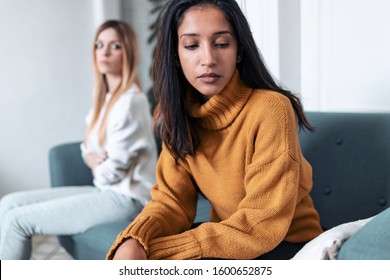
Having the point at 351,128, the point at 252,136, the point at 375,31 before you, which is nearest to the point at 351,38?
the point at 375,31

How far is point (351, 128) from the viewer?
137 cm

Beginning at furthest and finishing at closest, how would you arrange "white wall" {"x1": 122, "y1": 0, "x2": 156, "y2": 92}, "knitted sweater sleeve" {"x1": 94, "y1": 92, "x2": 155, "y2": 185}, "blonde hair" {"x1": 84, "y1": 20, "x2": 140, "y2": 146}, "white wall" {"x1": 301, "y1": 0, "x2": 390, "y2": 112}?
1. "white wall" {"x1": 122, "y1": 0, "x2": 156, "y2": 92}
2. "blonde hair" {"x1": 84, "y1": 20, "x2": 140, "y2": 146}
3. "knitted sweater sleeve" {"x1": 94, "y1": 92, "x2": 155, "y2": 185}
4. "white wall" {"x1": 301, "y1": 0, "x2": 390, "y2": 112}

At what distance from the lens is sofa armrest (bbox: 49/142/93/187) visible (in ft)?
7.05

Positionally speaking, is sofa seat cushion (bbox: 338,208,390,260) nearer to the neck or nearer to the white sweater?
the white sweater

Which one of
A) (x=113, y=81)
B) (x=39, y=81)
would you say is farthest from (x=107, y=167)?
(x=39, y=81)

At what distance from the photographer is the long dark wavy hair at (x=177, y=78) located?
3.46 ft

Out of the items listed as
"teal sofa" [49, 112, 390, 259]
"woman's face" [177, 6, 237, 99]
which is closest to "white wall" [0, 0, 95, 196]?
"teal sofa" [49, 112, 390, 259]

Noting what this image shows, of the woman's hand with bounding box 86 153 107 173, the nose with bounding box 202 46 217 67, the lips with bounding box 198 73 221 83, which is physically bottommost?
the woman's hand with bounding box 86 153 107 173

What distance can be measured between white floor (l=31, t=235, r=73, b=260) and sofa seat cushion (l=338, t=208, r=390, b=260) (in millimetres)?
1699

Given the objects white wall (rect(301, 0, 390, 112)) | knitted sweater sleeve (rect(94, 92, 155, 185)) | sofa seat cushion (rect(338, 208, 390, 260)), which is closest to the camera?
sofa seat cushion (rect(338, 208, 390, 260))

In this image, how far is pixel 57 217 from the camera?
171 centimetres

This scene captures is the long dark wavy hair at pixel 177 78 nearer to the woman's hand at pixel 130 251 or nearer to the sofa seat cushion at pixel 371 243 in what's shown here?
the woman's hand at pixel 130 251

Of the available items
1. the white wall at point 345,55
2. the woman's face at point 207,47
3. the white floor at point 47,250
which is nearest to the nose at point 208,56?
the woman's face at point 207,47

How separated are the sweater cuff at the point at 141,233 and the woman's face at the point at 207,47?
1.01ft
